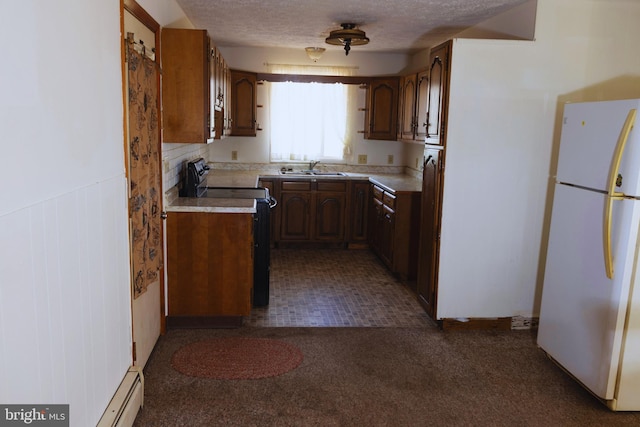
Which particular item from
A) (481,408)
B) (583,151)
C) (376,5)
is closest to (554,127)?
(583,151)

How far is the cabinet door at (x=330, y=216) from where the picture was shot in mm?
6172

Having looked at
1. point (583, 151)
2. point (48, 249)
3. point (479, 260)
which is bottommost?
point (479, 260)

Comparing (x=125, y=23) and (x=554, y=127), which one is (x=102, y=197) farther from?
(x=554, y=127)

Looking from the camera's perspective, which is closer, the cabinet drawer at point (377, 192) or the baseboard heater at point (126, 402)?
the baseboard heater at point (126, 402)

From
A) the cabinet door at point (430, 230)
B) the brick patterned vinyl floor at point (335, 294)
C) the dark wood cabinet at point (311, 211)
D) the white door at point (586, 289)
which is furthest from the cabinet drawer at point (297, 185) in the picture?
the white door at point (586, 289)

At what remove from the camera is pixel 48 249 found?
157 centimetres

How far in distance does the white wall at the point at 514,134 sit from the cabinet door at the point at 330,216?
8.35 ft

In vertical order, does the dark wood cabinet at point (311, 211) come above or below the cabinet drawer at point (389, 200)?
below

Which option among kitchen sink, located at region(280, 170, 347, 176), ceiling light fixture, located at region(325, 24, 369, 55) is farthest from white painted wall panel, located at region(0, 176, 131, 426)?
kitchen sink, located at region(280, 170, 347, 176)

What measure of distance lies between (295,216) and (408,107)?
6.00ft

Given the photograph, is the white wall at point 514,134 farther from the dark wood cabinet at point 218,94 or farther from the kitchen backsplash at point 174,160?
the kitchen backsplash at point 174,160

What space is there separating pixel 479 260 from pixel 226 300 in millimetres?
1873

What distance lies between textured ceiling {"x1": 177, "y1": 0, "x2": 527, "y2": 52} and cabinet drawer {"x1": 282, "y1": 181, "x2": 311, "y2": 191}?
1.59 meters

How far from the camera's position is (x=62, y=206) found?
1.68 metres
